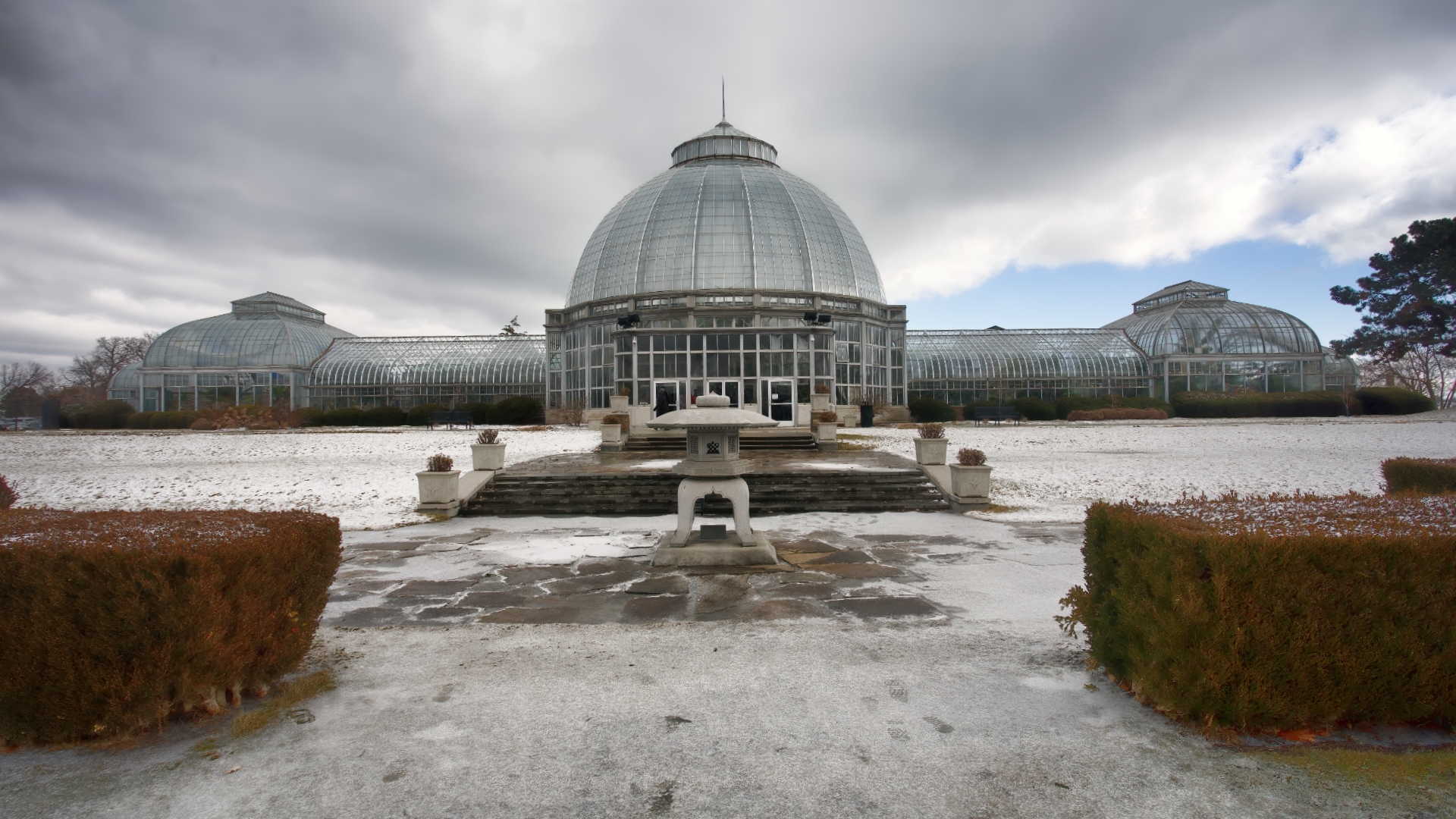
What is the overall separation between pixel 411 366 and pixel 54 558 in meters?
56.4

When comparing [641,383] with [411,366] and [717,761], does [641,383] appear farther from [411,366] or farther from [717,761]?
[717,761]

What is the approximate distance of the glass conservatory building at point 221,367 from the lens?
52688 mm

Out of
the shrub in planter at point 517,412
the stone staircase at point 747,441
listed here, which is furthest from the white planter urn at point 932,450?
the shrub in planter at point 517,412

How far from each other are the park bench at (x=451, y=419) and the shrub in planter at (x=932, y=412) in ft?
82.1

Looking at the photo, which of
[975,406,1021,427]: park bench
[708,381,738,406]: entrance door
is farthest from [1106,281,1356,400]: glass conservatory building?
[708,381,738,406]: entrance door

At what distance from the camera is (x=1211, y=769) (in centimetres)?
366

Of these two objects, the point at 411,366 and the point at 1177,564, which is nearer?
the point at 1177,564

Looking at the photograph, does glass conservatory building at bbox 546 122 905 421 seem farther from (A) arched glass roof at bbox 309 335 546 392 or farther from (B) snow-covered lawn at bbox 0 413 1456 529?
(A) arched glass roof at bbox 309 335 546 392

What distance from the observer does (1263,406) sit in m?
40.3

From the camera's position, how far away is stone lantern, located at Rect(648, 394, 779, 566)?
29.5 feet

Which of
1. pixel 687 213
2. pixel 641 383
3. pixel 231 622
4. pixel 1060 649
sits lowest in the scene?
pixel 1060 649

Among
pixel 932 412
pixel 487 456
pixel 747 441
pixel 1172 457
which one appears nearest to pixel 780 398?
pixel 932 412

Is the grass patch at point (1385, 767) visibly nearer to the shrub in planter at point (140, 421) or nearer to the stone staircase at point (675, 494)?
the stone staircase at point (675, 494)

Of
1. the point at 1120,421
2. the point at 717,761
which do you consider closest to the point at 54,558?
the point at 717,761
